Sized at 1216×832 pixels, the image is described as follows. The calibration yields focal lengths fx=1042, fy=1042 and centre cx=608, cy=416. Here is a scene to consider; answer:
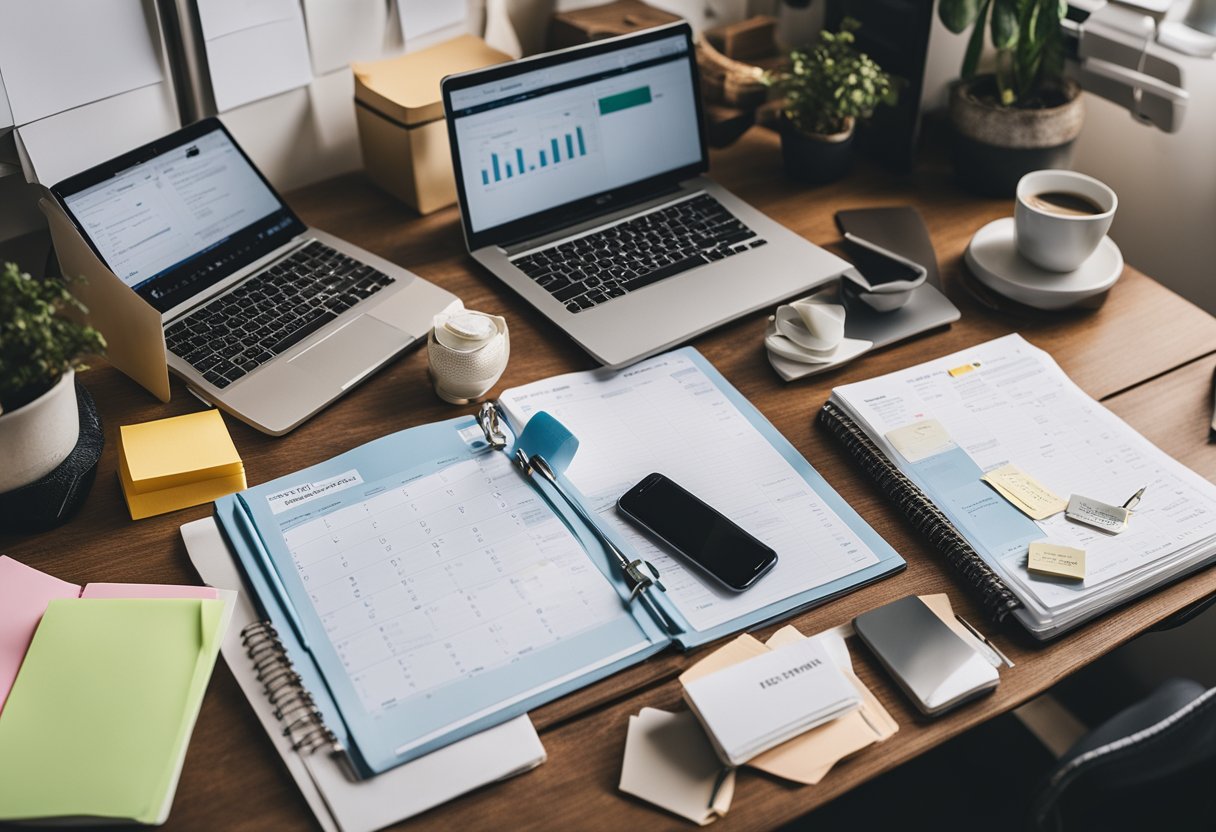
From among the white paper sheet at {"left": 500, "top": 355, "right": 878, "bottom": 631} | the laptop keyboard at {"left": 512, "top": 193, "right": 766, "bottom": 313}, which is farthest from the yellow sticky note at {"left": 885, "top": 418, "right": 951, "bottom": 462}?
the laptop keyboard at {"left": 512, "top": 193, "right": 766, "bottom": 313}

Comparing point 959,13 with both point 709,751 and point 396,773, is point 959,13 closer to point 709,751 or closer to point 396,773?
point 709,751

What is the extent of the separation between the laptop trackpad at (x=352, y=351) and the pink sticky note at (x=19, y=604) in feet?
1.09

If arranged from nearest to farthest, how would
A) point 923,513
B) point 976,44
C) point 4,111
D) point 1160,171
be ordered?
1. point 923,513
2. point 4,111
3. point 976,44
4. point 1160,171

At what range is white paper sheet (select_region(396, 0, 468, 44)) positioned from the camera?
4.71 ft

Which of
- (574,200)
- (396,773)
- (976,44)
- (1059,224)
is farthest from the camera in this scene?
(976,44)

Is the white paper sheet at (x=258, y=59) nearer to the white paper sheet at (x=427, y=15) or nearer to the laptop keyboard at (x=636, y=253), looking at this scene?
the white paper sheet at (x=427, y=15)

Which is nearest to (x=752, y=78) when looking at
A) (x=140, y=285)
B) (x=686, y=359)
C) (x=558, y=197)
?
(x=558, y=197)

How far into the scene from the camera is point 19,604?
88 cm

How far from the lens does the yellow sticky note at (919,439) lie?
1.06 m

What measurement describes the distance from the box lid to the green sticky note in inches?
28.4

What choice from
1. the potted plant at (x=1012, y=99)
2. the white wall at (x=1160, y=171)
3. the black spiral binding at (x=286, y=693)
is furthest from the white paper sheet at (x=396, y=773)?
the white wall at (x=1160, y=171)

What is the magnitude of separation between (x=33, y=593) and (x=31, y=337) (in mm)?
219

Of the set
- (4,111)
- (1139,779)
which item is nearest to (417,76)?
(4,111)

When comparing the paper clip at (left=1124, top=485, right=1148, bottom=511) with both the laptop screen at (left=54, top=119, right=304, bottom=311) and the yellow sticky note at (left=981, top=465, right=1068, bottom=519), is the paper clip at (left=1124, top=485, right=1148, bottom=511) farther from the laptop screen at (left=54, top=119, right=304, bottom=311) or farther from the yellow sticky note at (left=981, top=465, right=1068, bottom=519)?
the laptop screen at (left=54, top=119, right=304, bottom=311)
